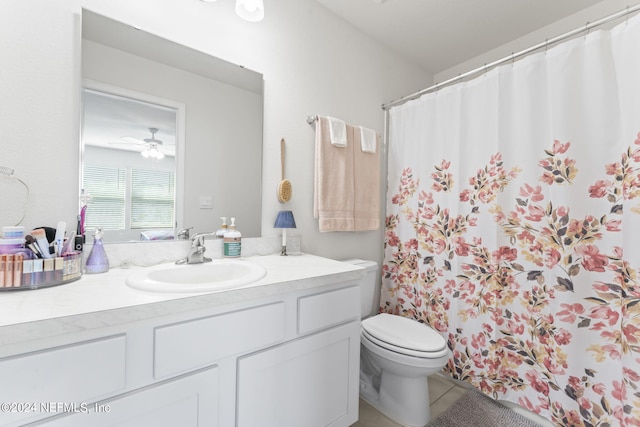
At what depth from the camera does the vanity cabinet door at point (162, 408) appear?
64 cm

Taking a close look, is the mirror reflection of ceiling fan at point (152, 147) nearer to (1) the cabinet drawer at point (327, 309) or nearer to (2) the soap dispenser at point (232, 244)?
(2) the soap dispenser at point (232, 244)

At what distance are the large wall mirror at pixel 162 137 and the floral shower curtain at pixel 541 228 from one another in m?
1.16

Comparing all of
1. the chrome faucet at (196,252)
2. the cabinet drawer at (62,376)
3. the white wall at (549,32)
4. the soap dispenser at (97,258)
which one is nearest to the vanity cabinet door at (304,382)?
the cabinet drawer at (62,376)

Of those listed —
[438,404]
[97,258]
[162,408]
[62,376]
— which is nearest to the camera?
[62,376]

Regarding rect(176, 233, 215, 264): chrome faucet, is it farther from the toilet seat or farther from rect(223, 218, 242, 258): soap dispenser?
the toilet seat

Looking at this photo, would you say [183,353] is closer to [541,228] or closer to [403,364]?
[403,364]

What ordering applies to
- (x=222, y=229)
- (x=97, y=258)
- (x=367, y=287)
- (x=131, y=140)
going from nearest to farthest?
(x=97, y=258) → (x=131, y=140) → (x=222, y=229) → (x=367, y=287)

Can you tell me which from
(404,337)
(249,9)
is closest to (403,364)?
(404,337)

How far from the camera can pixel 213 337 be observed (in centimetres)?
79

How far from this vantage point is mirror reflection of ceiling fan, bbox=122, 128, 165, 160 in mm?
1142

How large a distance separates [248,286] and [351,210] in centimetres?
104

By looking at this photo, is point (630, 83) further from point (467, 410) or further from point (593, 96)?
point (467, 410)

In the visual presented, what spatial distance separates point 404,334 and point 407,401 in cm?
32

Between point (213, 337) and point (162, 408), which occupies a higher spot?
point (213, 337)
